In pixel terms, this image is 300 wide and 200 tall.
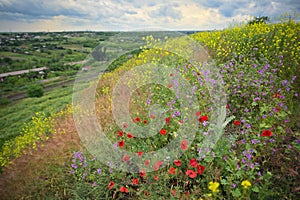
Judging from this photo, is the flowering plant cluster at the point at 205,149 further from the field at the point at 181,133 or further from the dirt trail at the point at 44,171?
the dirt trail at the point at 44,171

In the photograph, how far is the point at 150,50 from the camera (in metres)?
4.99

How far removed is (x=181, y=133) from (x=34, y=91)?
92.7 feet

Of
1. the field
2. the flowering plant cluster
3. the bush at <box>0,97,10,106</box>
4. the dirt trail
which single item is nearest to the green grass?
the bush at <box>0,97,10,106</box>

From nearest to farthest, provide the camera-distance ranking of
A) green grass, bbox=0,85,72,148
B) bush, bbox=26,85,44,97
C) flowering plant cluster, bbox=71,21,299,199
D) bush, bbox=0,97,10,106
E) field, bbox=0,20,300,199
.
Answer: flowering plant cluster, bbox=71,21,299,199 → field, bbox=0,20,300,199 → green grass, bbox=0,85,72,148 → bush, bbox=0,97,10,106 → bush, bbox=26,85,44,97

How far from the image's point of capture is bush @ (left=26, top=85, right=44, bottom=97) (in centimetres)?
2492

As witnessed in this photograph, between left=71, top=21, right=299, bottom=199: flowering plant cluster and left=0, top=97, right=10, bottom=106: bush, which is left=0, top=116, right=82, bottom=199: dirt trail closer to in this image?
left=71, top=21, right=299, bottom=199: flowering plant cluster

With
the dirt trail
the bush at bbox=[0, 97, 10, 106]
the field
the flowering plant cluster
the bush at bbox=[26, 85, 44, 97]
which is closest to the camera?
the flowering plant cluster

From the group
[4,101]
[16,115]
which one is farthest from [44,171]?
[4,101]

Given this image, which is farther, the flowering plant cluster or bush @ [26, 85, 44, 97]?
bush @ [26, 85, 44, 97]

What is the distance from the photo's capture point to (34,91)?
2556 cm

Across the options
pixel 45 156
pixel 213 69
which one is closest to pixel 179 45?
pixel 213 69

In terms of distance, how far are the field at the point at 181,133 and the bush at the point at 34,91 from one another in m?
22.1

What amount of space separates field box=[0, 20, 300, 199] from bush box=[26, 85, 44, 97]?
22.1 meters

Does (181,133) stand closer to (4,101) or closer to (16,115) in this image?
(16,115)
